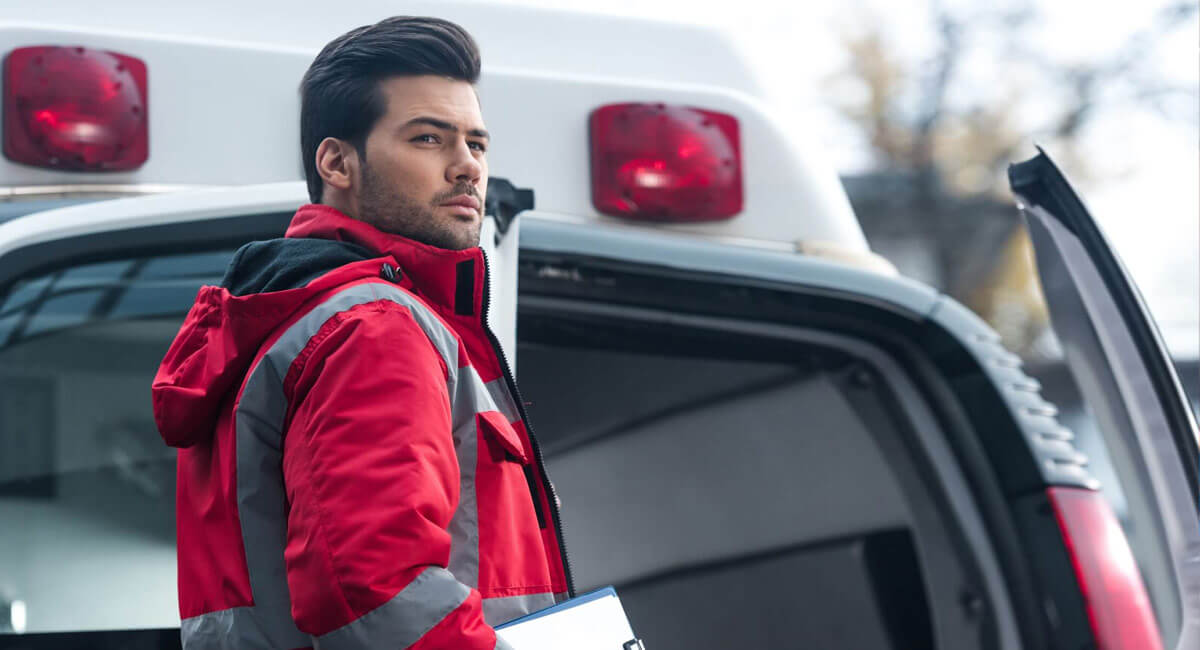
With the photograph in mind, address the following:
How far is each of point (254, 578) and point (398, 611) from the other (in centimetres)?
20

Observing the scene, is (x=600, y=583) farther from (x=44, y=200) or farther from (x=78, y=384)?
(x=44, y=200)

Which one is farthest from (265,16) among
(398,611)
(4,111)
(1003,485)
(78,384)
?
(1003,485)

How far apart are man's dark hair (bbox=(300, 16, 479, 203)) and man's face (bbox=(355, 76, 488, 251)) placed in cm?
1

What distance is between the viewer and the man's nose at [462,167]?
57.7 inches

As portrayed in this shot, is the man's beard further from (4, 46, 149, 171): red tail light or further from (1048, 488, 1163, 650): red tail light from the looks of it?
(1048, 488, 1163, 650): red tail light

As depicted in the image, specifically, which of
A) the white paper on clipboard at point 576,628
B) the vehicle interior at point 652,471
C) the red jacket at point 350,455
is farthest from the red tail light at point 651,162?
the white paper on clipboard at point 576,628

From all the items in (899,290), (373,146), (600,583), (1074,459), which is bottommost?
(600,583)

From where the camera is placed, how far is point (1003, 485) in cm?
236

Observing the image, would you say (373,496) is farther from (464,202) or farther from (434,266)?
(464,202)

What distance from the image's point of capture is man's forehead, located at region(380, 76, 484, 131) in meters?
1.46

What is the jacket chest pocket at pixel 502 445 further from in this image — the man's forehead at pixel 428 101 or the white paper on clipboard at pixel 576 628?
the man's forehead at pixel 428 101

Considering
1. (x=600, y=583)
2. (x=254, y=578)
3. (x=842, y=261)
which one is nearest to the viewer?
(x=254, y=578)

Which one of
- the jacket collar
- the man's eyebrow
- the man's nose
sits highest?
the man's eyebrow

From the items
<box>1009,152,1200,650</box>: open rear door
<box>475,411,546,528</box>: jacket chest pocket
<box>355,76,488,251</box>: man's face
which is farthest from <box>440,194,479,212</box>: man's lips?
<box>1009,152,1200,650</box>: open rear door
